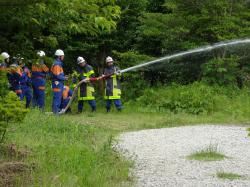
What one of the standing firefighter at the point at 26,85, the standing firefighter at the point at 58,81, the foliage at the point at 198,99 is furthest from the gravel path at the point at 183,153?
the standing firefighter at the point at 26,85

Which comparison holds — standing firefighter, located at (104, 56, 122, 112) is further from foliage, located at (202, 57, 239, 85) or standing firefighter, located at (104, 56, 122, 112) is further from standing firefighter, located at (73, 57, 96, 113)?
foliage, located at (202, 57, 239, 85)

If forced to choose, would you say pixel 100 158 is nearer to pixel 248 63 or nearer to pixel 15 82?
pixel 15 82

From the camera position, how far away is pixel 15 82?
1650cm

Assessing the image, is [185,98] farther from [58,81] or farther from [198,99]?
[58,81]

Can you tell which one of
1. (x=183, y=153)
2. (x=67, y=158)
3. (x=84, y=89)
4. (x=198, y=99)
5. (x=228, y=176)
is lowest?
(x=228, y=176)

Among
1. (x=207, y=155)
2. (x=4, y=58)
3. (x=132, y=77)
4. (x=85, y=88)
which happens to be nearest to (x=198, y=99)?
(x=85, y=88)

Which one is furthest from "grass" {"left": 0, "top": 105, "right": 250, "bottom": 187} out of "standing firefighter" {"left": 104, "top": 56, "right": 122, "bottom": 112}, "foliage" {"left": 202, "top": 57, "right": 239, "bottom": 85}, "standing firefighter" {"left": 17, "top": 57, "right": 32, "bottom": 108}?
"foliage" {"left": 202, "top": 57, "right": 239, "bottom": 85}

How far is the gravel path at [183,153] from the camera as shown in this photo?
24.2 ft

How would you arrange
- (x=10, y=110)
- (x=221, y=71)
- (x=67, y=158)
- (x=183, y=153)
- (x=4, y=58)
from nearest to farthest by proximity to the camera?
(x=4, y=58)
(x=10, y=110)
(x=67, y=158)
(x=183, y=153)
(x=221, y=71)

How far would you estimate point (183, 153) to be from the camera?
31.2 ft

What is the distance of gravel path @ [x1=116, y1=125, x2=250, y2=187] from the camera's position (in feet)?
24.2

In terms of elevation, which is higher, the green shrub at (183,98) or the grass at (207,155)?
the green shrub at (183,98)

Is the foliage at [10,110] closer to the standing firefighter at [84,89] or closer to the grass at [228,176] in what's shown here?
the grass at [228,176]

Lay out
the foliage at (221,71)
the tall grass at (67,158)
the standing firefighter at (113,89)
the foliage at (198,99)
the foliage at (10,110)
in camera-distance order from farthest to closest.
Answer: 1. the foliage at (221,71)
2. the standing firefighter at (113,89)
3. the foliage at (198,99)
4. the tall grass at (67,158)
5. the foliage at (10,110)
